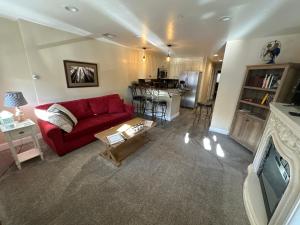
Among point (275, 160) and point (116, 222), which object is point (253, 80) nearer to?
point (275, 160)

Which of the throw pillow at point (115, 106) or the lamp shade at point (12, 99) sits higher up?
the lamp shade at point (12, 99)

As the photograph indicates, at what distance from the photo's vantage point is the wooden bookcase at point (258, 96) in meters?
2.40

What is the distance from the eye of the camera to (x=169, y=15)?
2.16 metres

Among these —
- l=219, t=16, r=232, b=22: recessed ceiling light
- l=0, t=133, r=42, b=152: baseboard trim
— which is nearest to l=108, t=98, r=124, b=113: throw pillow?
l=0, t=133, r=42, b=152: baseboard trim

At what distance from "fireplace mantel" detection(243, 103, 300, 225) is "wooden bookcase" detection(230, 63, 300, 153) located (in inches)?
→ 36.8

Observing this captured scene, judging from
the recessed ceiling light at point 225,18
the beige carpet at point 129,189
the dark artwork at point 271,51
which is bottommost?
the beige carpet at point 129,189

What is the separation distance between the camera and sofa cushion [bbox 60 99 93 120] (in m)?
3.08

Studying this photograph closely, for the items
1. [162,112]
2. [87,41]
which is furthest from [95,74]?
[162,112]

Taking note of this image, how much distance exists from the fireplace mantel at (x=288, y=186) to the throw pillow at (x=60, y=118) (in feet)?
10.0

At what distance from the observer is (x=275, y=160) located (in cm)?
167

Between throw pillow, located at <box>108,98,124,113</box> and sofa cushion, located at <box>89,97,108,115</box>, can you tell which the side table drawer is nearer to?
sofa cushion, located at <box>89,97,108,115</box>

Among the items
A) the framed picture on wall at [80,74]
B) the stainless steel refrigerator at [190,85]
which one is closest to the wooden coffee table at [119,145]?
the framed picture on wall at [80,74]

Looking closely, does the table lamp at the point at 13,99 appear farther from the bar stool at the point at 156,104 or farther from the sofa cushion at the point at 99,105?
the bar stool at the point at 156,104

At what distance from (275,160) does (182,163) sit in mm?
1285
